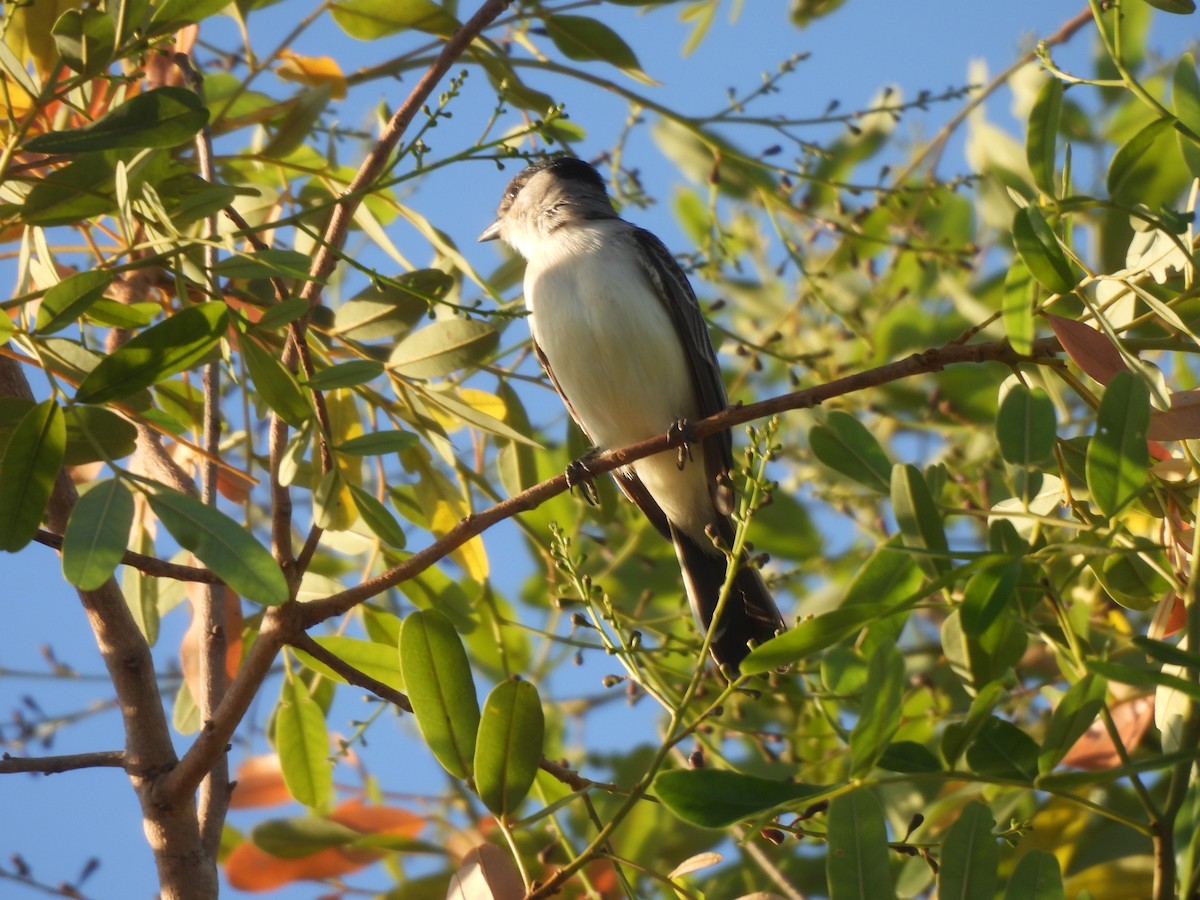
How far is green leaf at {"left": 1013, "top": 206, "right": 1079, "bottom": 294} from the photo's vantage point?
6.18 feet

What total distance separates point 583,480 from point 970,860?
2.01 m

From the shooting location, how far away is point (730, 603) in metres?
3.78

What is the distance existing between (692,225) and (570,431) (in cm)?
223

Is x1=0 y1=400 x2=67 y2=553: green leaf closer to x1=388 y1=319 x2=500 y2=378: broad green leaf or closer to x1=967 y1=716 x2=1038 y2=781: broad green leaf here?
x1=388 y1=319 x2=500 y2=378: broad green leaf

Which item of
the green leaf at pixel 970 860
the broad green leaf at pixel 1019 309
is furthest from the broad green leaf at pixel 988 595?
the broad green leaf at pixel 1019 309

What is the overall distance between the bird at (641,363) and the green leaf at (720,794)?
2.41m

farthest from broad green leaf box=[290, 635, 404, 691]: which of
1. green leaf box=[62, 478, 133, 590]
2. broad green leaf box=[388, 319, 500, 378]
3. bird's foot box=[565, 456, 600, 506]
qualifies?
green leaf box=[62, 478, 133, 590]

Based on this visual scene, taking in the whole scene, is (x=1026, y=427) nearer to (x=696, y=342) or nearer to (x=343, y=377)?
(x=343, y=377)

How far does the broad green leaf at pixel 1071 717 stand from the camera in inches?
63.5

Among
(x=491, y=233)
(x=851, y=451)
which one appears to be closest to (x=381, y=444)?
(x=851, y=451)

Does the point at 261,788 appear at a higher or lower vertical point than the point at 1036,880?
higher

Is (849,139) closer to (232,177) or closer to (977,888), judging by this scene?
(232,177)

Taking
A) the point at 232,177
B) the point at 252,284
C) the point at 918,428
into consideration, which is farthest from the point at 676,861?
the point at 232,177

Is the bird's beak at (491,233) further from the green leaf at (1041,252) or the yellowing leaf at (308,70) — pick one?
the green leaf at (1041,252)
